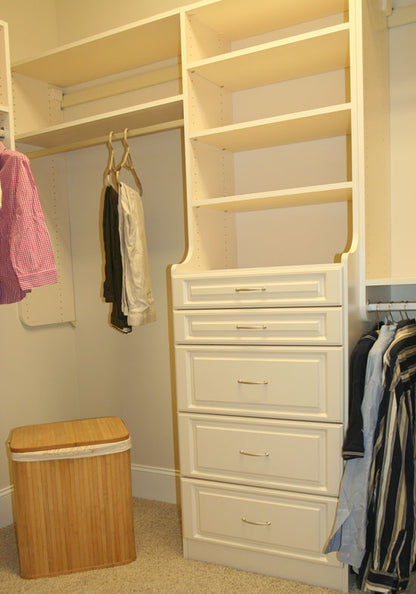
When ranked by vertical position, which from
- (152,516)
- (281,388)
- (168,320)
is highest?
(168,320)

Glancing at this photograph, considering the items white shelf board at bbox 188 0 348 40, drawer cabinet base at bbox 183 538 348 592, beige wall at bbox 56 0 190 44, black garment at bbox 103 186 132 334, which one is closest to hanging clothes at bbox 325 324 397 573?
drawer cabinet base at bbox 183 538 348 592

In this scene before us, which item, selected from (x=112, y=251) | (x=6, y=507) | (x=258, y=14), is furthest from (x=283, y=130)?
(x=6, y=507)

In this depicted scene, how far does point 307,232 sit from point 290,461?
1.00 meters

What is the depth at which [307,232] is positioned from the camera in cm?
236

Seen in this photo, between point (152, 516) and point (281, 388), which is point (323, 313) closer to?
point (281, 388)

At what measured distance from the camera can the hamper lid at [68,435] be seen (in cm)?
207

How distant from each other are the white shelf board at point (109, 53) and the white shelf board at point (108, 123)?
1.07 feet

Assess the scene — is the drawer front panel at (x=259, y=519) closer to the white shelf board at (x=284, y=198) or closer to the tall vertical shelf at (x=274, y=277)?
the tall vertical shelf at (x=274, y=277)

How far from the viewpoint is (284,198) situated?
206 cm

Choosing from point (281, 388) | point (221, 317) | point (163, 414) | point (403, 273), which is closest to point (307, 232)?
point (403, 273)

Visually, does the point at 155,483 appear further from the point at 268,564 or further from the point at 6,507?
the point at 268,564

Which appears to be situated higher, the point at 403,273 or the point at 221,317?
the point at 403,273

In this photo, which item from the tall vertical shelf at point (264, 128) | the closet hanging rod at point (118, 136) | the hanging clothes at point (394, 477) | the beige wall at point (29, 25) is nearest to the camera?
the hanging clothes at point (394, 477)

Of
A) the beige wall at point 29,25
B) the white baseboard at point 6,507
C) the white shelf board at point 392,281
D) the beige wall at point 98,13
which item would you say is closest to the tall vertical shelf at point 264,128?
the white shelf board at point 392,281
